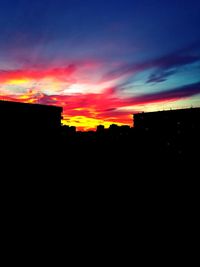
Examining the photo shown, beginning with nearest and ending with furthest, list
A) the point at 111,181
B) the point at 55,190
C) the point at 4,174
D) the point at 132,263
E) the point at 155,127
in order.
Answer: the point at 132,263
the point at 55,190
the point at 4,174
the point at 111,181
the point at 155,127

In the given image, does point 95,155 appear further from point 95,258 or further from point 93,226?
point 95,258

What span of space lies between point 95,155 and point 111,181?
3.66m

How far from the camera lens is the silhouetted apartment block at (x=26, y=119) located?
17.9 m

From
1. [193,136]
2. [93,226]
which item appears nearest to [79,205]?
[93,226]

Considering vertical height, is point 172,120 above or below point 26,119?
above

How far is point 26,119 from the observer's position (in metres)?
19.4

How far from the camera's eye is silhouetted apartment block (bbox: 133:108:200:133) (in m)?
26.9

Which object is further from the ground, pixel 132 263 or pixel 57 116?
pixel 57 116

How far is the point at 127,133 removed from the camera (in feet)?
63.8

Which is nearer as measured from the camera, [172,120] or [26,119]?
[26,119]

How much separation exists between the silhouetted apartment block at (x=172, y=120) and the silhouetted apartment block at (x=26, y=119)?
577 inches

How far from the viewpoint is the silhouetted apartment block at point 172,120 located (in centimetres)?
2687

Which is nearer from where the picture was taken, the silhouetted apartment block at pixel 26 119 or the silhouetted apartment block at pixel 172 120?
the silhouetted apartment block at pixel 26 119

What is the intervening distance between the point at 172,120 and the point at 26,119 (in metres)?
18.3
